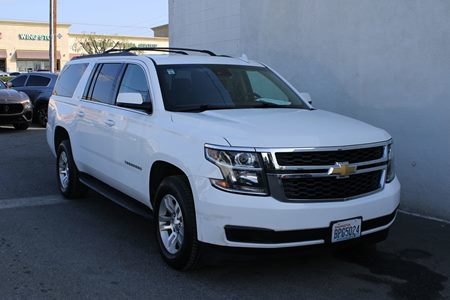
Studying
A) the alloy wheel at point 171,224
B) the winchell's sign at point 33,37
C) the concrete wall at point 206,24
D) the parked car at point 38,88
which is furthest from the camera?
the winchell's sign at point 33,37

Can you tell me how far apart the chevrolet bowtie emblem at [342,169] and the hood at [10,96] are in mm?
11939

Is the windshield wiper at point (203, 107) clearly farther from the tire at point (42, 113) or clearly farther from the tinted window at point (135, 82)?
the tire at point (42, 113)

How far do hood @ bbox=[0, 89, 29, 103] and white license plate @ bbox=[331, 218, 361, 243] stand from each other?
39.5 ft

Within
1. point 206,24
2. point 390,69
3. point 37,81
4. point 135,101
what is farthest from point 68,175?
point 37,81

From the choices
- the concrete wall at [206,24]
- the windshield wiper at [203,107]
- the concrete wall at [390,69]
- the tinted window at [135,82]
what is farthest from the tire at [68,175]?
the concrete wall at [206,24]

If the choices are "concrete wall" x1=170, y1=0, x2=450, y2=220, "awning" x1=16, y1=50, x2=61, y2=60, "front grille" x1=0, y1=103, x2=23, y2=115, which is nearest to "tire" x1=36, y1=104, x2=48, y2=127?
"front grille" x1=0, y1=103, x2=23, y2=115

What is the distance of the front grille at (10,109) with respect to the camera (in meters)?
13.9

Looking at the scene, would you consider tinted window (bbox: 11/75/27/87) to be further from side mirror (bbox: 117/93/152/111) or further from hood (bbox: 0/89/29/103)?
side mirror (bbox: 117/93/152/111)

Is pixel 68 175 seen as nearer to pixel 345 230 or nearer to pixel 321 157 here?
pixel 321 157

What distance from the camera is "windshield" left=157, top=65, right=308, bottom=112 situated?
493cm

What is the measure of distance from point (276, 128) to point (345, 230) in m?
0.94

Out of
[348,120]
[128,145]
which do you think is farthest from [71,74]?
[348,120]

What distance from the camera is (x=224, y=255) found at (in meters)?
3.97

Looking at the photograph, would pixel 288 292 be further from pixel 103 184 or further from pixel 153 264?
pixel 103 184
